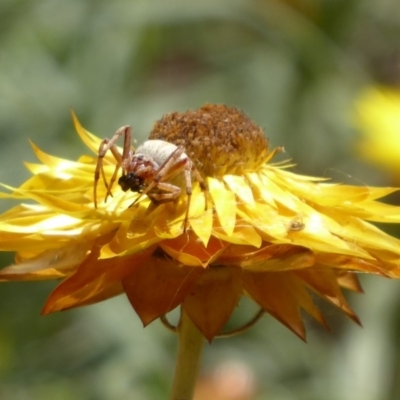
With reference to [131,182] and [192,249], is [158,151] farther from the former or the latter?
[192,249]

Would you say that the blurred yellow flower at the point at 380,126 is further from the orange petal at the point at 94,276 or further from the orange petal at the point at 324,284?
the orange petal at the point at 94,276

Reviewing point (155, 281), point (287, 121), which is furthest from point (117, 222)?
point (287, 121)

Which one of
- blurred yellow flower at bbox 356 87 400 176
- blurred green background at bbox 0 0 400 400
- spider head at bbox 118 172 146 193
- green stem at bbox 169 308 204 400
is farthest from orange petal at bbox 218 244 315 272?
blurred yellow flower at bbox 356 87 400 176

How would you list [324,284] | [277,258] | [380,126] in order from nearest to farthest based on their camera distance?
[277,258]
[324,284]
[380,126]

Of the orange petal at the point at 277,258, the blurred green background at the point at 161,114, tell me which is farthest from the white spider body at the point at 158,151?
the blurred green background at the point at 161,114

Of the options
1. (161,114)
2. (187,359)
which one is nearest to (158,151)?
(187,359)

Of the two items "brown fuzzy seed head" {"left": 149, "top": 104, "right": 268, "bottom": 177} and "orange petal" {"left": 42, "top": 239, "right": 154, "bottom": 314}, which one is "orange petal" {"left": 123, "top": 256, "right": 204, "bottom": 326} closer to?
"orange petal" {"left": 42, "top": 239, "right": 154, "bottom": 314}
